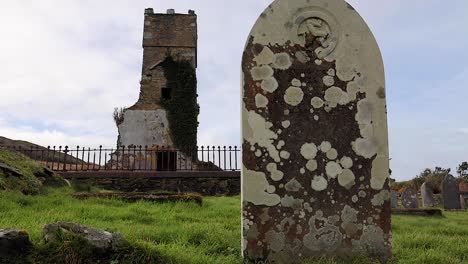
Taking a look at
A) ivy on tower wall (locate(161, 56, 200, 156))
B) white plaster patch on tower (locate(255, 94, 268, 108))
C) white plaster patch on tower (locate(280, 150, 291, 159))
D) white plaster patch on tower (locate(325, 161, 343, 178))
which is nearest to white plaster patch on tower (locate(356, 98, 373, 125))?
white plaster patch on tower (locate(325, 161, 343, 178))

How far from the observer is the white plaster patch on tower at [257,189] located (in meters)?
3.85

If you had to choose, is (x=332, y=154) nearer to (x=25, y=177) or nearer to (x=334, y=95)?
(x=334, y=95)

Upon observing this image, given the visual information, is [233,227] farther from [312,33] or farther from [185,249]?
[312,33]

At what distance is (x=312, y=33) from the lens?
13.6 feet

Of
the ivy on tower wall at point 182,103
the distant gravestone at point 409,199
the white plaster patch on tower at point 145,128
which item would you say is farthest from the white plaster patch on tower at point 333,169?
the white plaster patch on tower at point 145,128

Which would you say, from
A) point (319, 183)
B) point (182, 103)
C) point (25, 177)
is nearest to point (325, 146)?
point (319, 183)

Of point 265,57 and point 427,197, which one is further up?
point 265,57

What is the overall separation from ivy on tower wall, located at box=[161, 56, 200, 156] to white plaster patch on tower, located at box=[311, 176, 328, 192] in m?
17.7

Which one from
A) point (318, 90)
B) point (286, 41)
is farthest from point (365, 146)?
point (286, 41)

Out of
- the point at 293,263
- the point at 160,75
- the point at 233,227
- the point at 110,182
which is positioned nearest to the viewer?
the point at 293,263

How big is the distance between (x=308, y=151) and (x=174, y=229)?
1891mm

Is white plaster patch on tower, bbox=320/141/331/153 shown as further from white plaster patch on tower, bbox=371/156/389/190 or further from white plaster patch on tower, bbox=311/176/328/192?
white plaster patch on tower, bbox=371/156/389/190

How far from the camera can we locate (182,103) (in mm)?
22578

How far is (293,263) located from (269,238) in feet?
1.00
